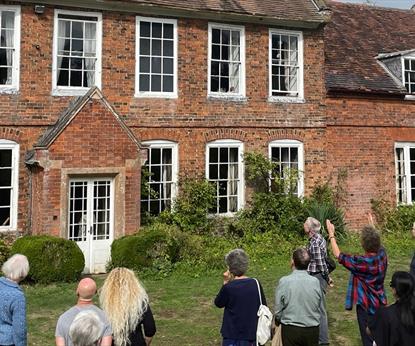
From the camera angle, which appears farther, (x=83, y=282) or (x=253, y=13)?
(x=253, y=13)

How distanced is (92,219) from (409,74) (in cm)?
1331

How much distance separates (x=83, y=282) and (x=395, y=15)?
23.2 metres

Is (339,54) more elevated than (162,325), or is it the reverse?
(339,54)

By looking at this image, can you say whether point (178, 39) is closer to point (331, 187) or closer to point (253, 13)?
point (253, 13)

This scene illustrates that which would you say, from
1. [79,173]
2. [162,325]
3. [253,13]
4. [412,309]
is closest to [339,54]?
[253,13]

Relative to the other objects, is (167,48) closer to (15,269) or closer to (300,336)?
(15,269)

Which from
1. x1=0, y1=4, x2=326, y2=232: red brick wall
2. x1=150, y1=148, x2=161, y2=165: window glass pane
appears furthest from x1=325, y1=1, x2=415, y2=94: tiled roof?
x1=150, y1=148, x2=161, y2=165: window glass pane

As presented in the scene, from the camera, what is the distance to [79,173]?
1250 cm

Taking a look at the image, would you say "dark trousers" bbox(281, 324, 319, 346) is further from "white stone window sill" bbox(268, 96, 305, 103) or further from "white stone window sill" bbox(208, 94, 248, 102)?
"white stone window sill" bbox(268, 96, 305, 103)

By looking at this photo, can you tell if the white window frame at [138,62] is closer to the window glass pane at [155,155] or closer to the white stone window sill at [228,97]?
the white stone window sill at [228,97]

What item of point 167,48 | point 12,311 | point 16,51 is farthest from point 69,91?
point 12,311

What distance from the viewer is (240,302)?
517cm

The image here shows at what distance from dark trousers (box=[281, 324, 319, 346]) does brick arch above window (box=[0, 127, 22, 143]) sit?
32.4 ft

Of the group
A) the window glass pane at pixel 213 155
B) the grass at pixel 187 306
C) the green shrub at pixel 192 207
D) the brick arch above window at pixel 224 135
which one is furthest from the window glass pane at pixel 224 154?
the grass at pixel 187 306
